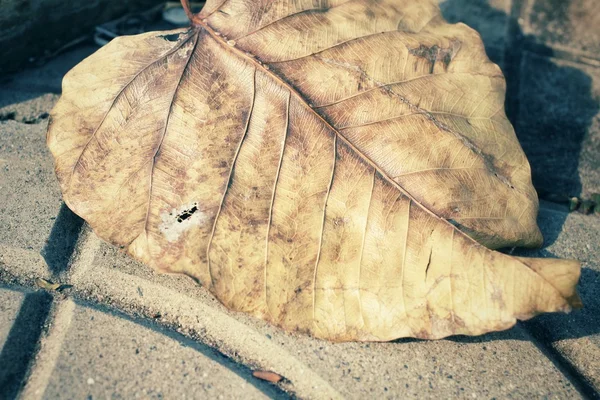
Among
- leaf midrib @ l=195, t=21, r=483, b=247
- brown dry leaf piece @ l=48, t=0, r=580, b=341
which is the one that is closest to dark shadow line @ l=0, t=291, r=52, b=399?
brown dry leaf piece @ l=48, t=0, r=580, b=341

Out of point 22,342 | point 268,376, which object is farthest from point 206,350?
point 22,342

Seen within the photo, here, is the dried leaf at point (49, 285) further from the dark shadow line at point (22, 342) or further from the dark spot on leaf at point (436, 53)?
the dark spot on leaf at point (436, 53)

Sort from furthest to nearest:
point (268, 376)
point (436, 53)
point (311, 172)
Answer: point (436, 53)
point (311, 172)
point (268, 376)

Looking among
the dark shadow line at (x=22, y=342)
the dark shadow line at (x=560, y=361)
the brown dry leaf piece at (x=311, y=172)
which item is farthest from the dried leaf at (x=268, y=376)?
the dark shadow line at (x=560, y=361)

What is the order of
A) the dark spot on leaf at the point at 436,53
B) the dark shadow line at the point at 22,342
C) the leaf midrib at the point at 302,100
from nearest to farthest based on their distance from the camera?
the dark shadow line at the point at 22,342, the leaf midrib at the point at 302,100, the dark spot on leaf at the point at 436,53

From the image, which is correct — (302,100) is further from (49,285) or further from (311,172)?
(49,285)

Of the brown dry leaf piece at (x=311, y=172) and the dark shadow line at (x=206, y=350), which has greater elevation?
the brown dry leaf piece at (x=311, y=172)

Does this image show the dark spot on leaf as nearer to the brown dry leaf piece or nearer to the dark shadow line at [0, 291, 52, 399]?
the brown dry leaf piece
